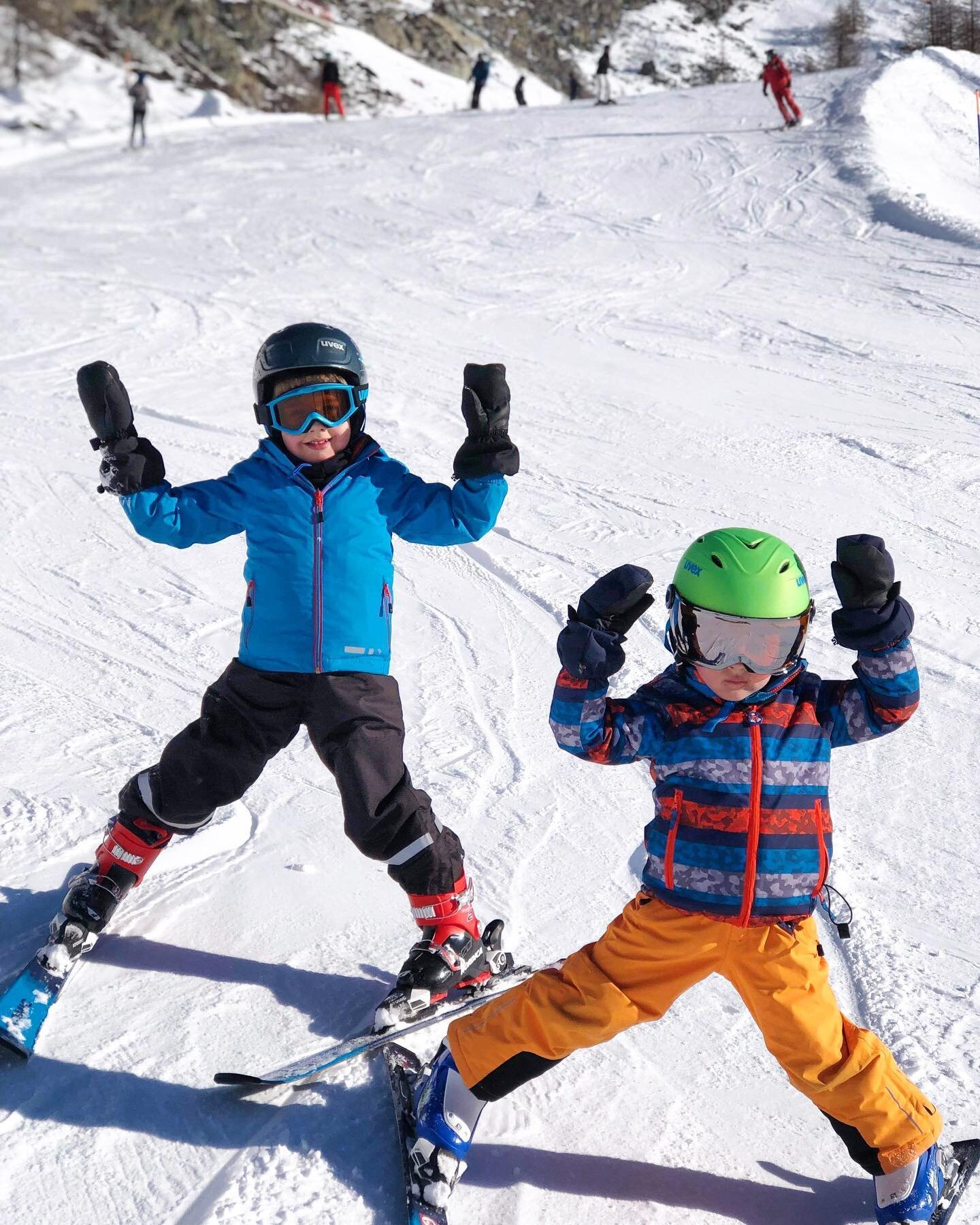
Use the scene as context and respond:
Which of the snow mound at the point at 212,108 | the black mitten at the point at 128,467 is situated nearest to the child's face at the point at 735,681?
the black mitten at the point at 128,467

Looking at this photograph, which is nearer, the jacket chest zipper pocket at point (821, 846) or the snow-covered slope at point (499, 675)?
the jacket chest zipper pocket at point (821, 846)

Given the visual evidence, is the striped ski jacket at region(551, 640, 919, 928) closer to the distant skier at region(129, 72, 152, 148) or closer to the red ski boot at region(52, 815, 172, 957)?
the red ski boot at region(52, 815, 172, 957)

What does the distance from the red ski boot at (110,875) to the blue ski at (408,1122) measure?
2.86 feet

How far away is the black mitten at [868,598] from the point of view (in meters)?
2.12

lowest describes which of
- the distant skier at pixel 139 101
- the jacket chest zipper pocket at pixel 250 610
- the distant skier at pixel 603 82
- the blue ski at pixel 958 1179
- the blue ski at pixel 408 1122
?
the distant skier at pixel 139 101

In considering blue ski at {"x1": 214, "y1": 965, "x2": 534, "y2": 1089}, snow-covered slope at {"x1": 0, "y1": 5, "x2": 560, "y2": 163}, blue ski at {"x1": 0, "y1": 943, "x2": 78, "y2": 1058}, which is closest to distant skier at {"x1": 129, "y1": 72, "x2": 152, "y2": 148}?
snow-covered slope at {"x1": 0, "y1": 5, "x2": 560, "y2": 163}

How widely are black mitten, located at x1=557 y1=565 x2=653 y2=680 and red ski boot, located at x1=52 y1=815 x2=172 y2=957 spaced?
1.43 meters

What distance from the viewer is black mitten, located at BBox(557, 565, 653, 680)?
7.06 ft

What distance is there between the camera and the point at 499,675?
454 centimetres

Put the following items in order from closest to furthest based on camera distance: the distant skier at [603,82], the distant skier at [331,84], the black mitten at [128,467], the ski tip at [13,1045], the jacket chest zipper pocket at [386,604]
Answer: the ski tip at [13,1045] → the black mitten at [128,467] → the jacket chest zipper pocket at [386,604] → the distant skier at [603,82] → the distant skier at [331,84]

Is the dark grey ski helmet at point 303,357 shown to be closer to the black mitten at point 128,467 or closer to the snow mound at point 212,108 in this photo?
the black mitten at point 128,467

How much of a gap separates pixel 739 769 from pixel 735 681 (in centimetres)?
17

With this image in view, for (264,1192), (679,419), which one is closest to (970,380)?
(679,419)

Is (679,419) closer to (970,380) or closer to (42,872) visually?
(970,380)
